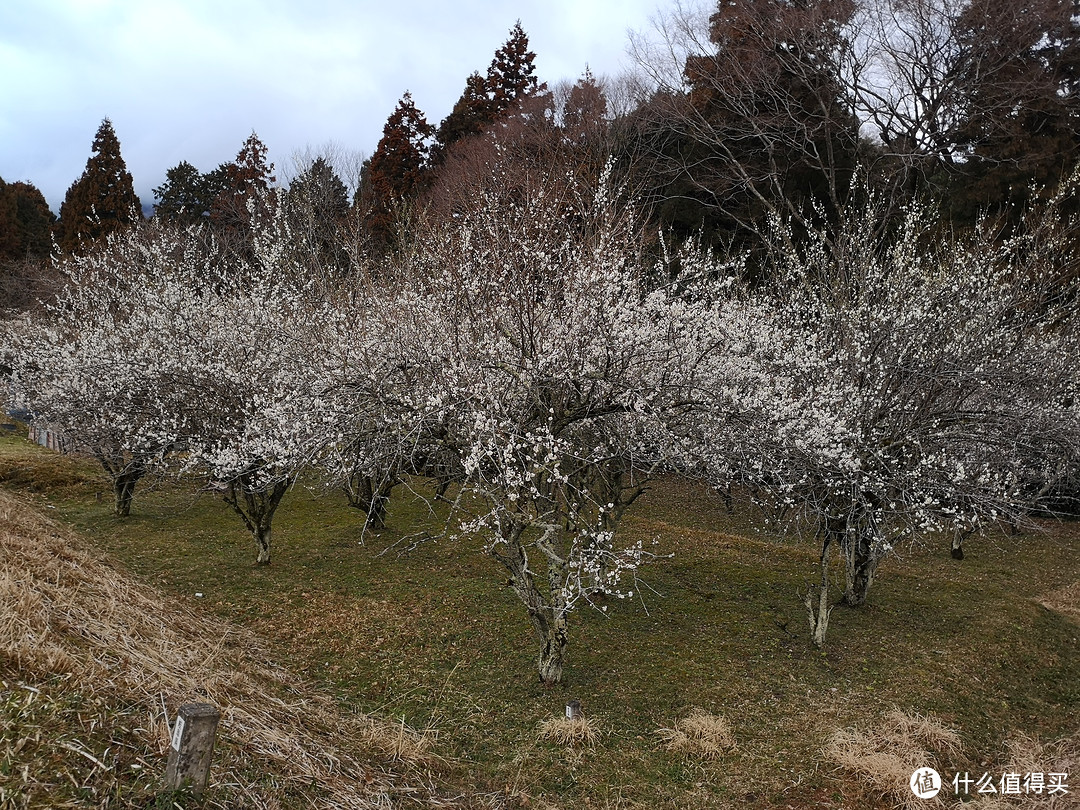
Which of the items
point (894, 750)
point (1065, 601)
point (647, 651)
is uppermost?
point (894, 750)

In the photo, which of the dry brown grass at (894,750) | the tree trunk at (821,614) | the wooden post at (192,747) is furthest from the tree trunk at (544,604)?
the tree trunk at (821,614)

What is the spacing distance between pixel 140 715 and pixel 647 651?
5001 mm

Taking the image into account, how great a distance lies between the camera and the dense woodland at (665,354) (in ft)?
21.9

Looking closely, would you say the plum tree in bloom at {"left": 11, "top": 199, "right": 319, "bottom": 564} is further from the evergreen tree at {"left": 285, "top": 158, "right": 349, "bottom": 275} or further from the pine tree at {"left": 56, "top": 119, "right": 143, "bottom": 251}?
the pine tree at {"left": 56, "top": 119, "right": 143, "bottom": 251}

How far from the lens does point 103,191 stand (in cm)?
3022

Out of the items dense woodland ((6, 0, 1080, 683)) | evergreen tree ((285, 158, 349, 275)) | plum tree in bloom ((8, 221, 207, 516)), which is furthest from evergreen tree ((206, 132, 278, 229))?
plum tree in bloom ((8, 221, 207, 516))

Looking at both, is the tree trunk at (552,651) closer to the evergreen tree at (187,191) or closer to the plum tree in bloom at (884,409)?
→ the plum tree in bloom at (884,409)

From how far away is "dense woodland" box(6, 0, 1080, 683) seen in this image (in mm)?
6668

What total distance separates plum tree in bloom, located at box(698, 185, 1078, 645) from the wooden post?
182 inches

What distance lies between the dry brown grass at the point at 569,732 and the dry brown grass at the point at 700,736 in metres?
0.62

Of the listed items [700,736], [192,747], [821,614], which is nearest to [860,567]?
[821,614]

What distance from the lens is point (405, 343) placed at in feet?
25.8

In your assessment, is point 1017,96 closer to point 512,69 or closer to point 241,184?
point 512,69

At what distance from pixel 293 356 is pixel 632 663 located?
5.95 meters
